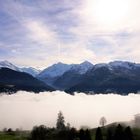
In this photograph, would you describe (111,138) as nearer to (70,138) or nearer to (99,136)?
(99,136)

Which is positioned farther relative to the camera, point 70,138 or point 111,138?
point 70,138

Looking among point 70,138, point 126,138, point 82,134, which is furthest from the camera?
point 70,138

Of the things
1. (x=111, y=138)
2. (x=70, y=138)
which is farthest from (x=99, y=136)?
(x=70, y=138)

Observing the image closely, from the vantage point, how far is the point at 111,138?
6993 inches

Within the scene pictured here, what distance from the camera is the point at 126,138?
169 meters

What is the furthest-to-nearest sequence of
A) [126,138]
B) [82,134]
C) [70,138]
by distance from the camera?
1. [70,138]
2. [82,134]
3. [126,138]

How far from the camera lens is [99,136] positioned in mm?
179625

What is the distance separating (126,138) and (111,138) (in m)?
10.7

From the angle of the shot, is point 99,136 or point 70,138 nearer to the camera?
point 99,136

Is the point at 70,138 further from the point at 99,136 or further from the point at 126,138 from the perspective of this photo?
the point at 126,138

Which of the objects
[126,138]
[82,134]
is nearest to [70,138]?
[82,134]

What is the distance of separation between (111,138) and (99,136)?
6158mm

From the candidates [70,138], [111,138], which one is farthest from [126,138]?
[70,138]

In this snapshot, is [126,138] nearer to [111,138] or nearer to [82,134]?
[111,138]
